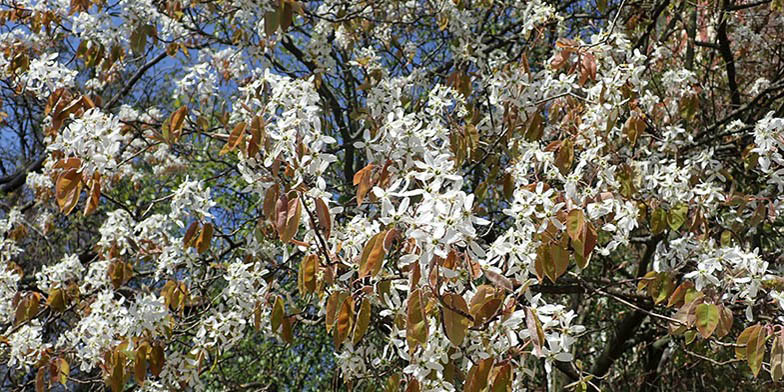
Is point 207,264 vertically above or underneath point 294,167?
underneath

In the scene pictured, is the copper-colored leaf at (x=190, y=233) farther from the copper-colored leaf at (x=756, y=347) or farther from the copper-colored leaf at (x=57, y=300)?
the copper-colored leaf at (x=756, y=347)

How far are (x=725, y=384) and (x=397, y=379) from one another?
3.60 m

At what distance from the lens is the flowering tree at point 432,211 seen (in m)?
1.89

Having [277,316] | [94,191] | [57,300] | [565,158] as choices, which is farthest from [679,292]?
[57,300]

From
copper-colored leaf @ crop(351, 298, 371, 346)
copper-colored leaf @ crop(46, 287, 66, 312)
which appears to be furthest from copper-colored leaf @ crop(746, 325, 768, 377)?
copper-colored leaf @ crop(46, 287, 66, 312)

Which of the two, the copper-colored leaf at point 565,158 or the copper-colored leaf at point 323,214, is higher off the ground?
the copper-colored leaf at point 323,214

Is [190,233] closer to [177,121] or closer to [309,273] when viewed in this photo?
[177,121]

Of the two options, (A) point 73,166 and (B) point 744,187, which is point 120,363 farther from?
(B) point 744,187

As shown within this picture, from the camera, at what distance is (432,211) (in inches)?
64.7

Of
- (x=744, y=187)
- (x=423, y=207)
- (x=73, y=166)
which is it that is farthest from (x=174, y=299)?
(x=744, y=187)

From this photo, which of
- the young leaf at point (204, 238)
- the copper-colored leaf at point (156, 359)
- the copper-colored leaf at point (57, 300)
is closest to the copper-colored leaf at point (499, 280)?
the young leaf at point (204, 238)

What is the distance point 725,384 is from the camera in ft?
15.9

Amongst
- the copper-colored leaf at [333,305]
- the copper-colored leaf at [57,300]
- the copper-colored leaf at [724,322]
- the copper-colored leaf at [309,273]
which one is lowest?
the copper-colored leaf at [724,322]

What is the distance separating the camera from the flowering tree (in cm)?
189
